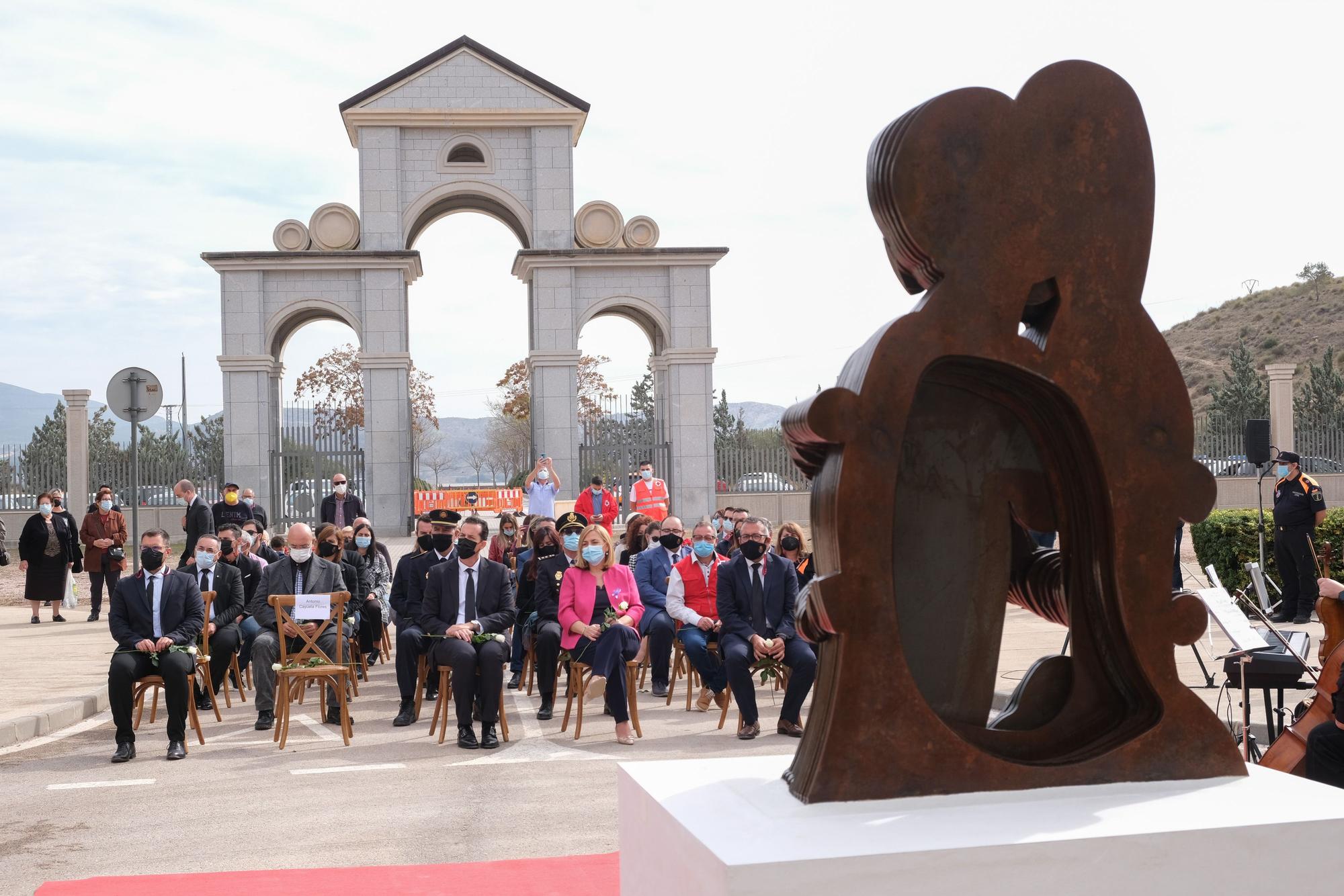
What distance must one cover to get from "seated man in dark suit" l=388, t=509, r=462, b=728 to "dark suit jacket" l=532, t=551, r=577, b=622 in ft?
2.61

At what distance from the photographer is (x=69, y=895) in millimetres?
5008

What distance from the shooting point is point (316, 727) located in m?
9.67

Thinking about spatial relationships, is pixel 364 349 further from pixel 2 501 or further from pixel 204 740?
pixel 204 740

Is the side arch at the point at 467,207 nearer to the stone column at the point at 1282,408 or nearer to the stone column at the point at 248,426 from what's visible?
the stone column at the point at 248,426

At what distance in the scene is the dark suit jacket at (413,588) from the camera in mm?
10273

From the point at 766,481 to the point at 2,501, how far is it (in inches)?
640

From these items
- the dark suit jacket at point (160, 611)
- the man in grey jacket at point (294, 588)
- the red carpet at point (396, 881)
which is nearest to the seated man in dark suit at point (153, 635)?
the dark suit jacket at point (160, 611)

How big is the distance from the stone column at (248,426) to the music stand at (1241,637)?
18.3 metres

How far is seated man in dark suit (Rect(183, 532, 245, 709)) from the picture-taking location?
1012 cm

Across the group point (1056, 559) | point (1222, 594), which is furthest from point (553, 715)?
point (1056, 559)

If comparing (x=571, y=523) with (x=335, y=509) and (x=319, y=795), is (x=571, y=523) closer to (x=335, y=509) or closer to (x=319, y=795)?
(x=319, y=795)

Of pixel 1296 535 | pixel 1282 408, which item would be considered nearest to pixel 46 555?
pixel 1296 535

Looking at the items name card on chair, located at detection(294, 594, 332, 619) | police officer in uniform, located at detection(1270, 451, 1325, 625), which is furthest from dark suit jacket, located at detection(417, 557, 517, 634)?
police officer in uniform, located at detection(1270, 451, 1325, 625)

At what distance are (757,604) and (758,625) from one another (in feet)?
0.53
